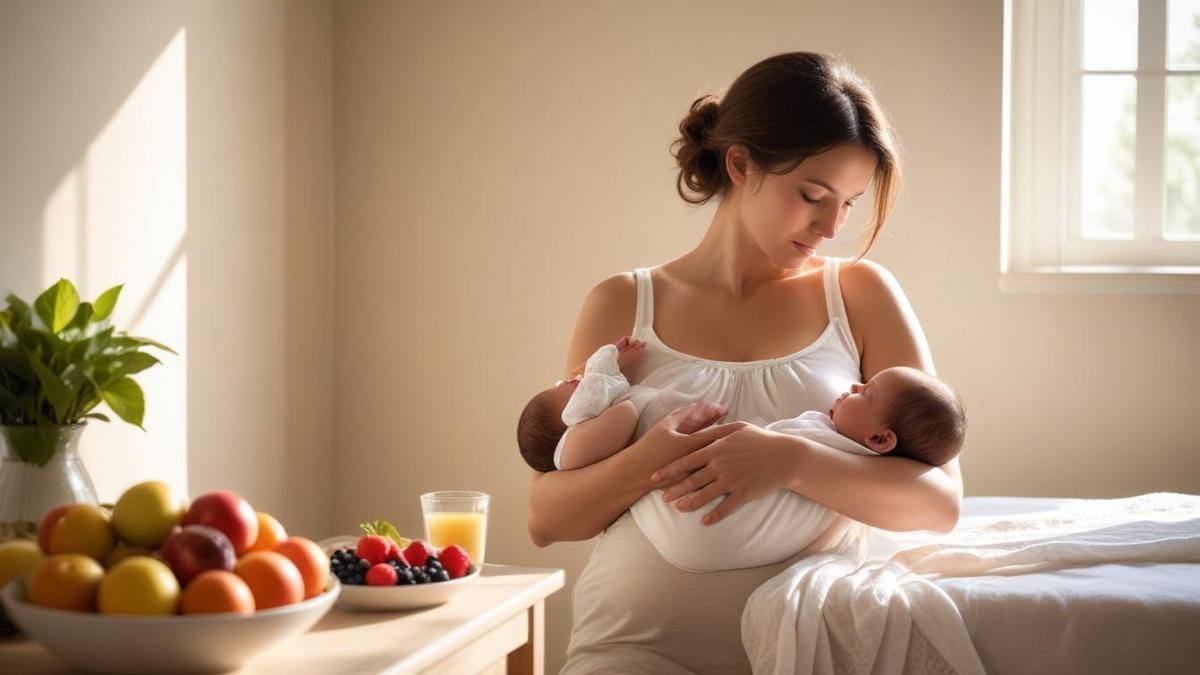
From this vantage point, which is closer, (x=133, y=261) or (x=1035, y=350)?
(x=133, y=261)

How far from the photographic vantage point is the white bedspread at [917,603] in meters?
1.55

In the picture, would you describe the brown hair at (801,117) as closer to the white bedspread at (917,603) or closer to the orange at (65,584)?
the white bedspread at (917,603)

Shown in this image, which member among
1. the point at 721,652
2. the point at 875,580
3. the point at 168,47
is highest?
the point at 168,47

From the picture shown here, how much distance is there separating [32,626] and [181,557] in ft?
0.47

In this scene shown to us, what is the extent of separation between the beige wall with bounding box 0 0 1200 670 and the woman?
0.99m

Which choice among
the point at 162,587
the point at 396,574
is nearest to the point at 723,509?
the point at 396,574

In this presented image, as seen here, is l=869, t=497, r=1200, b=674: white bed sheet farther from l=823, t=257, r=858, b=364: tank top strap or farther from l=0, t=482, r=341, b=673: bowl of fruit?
l=0, t=482, r=341, b=673: bowl of fruit

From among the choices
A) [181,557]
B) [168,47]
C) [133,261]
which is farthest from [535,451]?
[168,47]

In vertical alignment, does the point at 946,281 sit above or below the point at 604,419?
above

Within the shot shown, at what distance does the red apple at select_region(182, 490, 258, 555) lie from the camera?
1.24 m

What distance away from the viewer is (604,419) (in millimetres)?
1765

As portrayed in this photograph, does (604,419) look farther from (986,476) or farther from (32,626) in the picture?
(986,476)

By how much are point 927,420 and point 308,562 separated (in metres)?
0.92

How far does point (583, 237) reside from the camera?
313 centimetres
